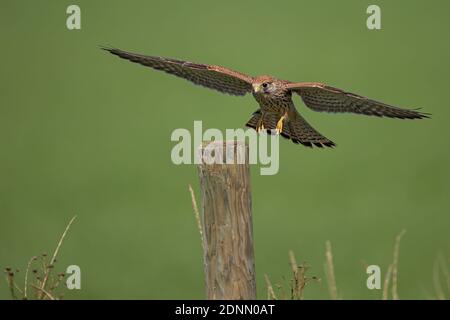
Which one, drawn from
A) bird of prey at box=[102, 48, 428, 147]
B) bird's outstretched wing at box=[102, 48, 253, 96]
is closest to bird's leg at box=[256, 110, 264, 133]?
bird of prey at box=[102, 48, 428, 147]

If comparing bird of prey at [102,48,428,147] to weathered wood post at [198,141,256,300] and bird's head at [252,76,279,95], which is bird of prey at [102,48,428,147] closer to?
bird's head at [252,76,279,95]

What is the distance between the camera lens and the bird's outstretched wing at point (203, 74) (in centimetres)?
675

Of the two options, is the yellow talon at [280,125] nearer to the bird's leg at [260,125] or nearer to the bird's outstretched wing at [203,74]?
the bird's leg at [260,125]

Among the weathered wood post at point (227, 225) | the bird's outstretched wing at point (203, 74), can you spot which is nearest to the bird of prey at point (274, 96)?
the bird's outstretched wing at point (203, 74)

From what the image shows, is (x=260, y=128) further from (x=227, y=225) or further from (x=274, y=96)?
(x=227, y=225)

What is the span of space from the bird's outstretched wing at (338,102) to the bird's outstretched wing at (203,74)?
1.39 ft

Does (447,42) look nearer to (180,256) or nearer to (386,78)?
(386,78)

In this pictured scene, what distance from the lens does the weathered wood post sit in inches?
186

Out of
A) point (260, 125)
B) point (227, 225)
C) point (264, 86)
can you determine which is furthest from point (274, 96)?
point (227, 225)

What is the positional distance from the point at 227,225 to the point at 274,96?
97.7 inches

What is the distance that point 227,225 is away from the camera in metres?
4.72

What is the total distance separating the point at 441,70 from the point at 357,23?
6.58 ft

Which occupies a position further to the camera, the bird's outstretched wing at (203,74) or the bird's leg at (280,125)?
the bird's leg at (280,125)

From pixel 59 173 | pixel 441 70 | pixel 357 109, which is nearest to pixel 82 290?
pixel 59 173
